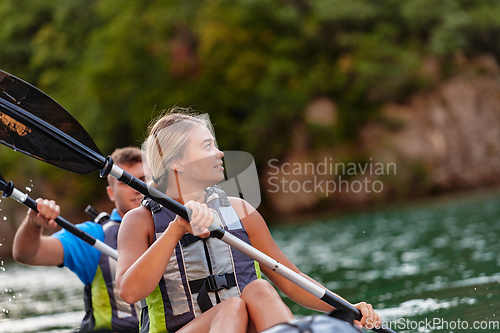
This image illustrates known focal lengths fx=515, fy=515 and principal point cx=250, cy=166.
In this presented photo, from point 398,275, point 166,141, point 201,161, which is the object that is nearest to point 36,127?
point 166,141

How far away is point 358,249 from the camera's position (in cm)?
834

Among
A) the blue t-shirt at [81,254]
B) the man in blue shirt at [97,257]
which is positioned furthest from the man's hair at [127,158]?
the blue t-shirt at [81,254]

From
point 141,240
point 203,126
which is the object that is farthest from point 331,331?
point 203,126

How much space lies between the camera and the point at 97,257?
3.06m

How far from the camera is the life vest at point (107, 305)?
2908mm

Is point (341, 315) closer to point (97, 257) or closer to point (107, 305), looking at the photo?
point (107, 305)

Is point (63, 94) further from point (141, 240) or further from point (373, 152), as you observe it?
point (141, 240)

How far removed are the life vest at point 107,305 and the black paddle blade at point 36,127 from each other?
1.05 metres

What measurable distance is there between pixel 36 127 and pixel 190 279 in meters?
0.90

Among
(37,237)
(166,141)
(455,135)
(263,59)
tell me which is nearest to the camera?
(166,141)

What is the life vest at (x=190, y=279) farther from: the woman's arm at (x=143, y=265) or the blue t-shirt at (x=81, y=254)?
the blue t-shirt at (x=81, y=254)

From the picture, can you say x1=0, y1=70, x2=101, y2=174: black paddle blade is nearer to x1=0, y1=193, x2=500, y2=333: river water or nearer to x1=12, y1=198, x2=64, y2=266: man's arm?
x1=12, y1=198, x2=64, y2=266: man's arm

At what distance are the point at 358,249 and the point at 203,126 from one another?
22.4 ft

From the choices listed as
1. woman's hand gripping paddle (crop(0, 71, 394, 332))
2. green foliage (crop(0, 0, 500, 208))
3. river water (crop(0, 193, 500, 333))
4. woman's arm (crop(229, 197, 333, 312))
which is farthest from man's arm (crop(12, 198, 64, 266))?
green foliage (crop(0, 0, 500, 208))
